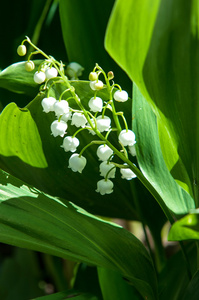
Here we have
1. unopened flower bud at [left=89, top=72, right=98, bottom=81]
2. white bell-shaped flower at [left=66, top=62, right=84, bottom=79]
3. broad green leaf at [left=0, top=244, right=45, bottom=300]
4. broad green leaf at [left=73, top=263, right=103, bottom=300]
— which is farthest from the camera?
broad green leaf at [left=0, top=244, right=45, bottom=300]

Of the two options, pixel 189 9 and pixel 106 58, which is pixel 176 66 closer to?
pixel 189 9

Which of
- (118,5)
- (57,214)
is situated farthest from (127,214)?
(118,5)

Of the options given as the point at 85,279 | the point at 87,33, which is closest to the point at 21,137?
the point at 87,33

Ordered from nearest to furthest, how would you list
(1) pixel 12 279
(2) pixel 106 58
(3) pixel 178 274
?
(3) pixel 178 274 < (2) pixel 106 58 < (1) pixel 12 279

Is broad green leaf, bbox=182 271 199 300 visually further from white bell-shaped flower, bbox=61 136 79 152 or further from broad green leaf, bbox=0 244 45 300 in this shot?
broad green leaf, bbox=0 244 45 300

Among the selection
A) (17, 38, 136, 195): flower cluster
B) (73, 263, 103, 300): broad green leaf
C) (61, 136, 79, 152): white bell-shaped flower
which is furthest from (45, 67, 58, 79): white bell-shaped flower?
(73, 263, 103, 300): broad green leaf

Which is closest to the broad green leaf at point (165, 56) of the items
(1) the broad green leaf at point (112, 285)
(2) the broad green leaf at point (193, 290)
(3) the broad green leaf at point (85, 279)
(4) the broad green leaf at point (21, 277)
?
(2) the broad green leaf at point (193, 290)

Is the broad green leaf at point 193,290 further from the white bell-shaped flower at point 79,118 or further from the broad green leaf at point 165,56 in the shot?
the white bell-shaped flower at point 79,118
